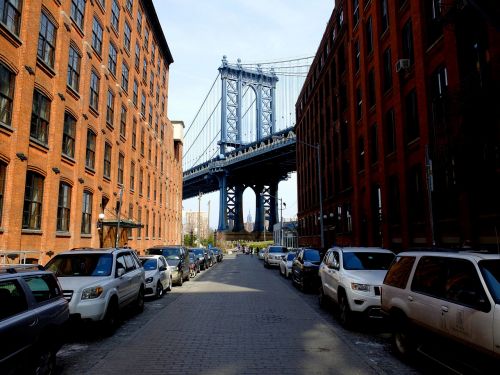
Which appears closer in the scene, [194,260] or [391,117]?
[391,117]

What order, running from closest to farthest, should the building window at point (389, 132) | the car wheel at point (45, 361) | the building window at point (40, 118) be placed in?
1. the car wheel at point (45, 361)
2. the building window at point (40, 118)
3. the building window at point (389, 132)

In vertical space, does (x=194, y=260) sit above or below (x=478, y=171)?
below

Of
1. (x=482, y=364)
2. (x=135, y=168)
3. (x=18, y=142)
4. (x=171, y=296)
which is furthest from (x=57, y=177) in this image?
(x=482, y=364)

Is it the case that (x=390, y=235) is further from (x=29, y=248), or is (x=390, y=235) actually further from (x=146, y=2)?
(x=146, y=2)

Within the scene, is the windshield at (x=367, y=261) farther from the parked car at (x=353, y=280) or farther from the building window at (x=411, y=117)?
the building window at (x=411, y=117)

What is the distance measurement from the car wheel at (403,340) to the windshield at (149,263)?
981 cm

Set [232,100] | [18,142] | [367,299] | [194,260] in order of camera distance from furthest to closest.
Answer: [232,100] → [194,260] → [18,142] → [367,299]

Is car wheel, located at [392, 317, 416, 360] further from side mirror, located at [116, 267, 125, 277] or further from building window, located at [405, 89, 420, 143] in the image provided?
building window, located at [405, 89, 420, 143]

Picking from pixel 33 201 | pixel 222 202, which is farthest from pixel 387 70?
pixel 222 202

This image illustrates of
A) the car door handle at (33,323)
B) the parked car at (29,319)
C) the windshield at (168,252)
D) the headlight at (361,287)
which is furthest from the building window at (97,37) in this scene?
the car door handle at (33,323)

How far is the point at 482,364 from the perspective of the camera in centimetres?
466

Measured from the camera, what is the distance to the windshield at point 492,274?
4.76 m

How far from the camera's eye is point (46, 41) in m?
17.8

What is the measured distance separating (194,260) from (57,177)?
1008 cm
